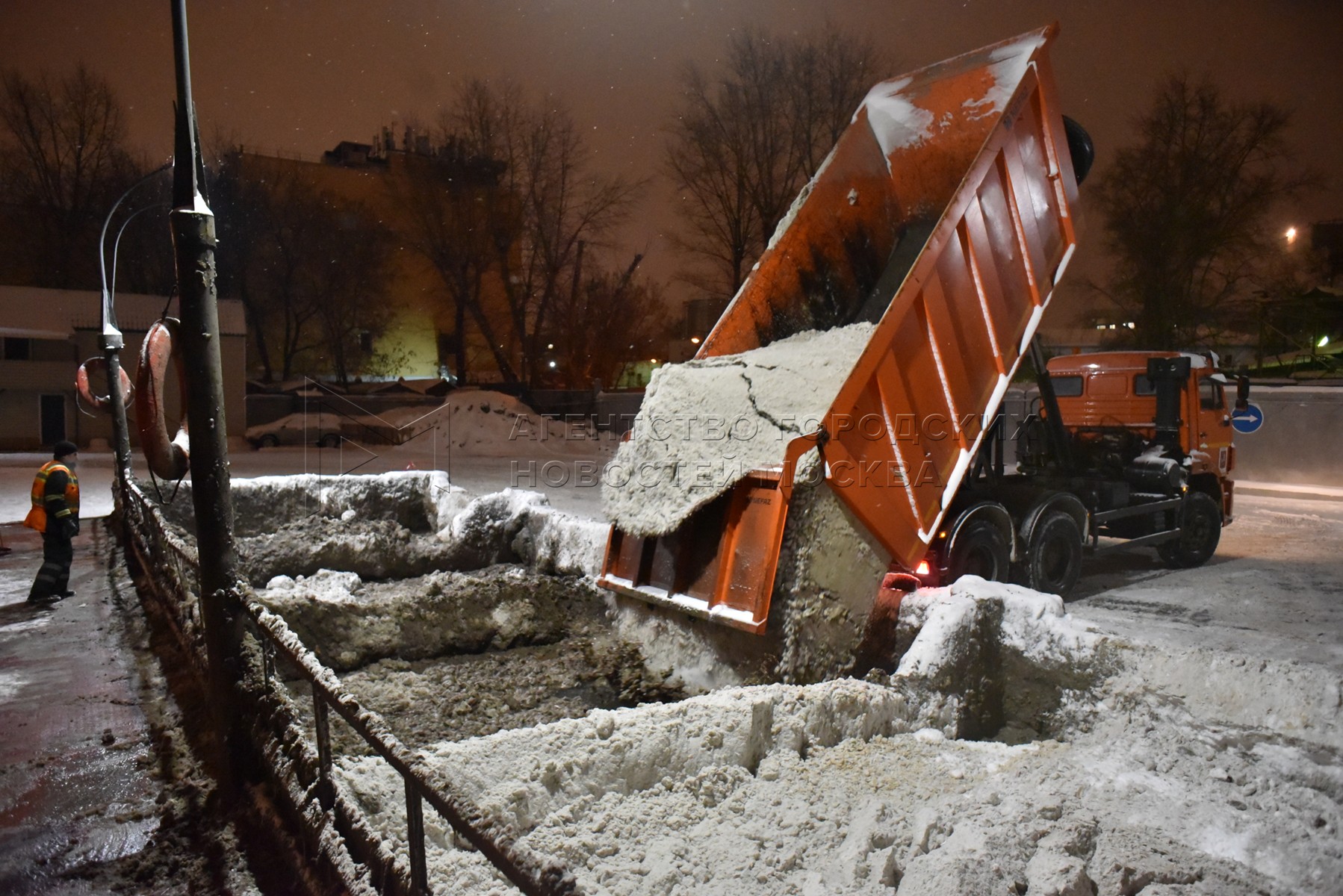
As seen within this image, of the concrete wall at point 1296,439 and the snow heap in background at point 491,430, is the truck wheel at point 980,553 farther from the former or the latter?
the snow heap in background at point 491,430

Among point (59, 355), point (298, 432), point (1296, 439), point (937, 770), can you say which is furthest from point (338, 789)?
point (59, 355)

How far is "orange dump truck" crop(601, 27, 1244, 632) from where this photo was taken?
17.0 ft

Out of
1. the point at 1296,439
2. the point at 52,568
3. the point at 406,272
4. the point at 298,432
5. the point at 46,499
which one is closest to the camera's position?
the point at 52,568

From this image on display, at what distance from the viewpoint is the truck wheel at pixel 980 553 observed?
6.82 metres

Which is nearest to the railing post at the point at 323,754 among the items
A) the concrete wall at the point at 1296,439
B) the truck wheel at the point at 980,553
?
the truck wheel at the point at 980,553

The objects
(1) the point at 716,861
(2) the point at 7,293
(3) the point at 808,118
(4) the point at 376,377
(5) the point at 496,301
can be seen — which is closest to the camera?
(1) the point at 716,861

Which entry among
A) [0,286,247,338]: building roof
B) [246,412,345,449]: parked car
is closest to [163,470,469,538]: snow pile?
[246,412,345,449]: parked car

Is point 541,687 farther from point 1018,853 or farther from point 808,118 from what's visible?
point 808,118

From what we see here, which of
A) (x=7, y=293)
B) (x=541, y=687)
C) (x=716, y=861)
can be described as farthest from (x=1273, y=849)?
(x=7, y=293)

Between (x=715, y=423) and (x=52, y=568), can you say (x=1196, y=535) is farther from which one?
(x=52, y=568)

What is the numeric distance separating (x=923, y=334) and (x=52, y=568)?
7687 millimetres

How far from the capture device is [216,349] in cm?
365

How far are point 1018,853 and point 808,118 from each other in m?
24.4

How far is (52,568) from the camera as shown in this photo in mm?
7555
